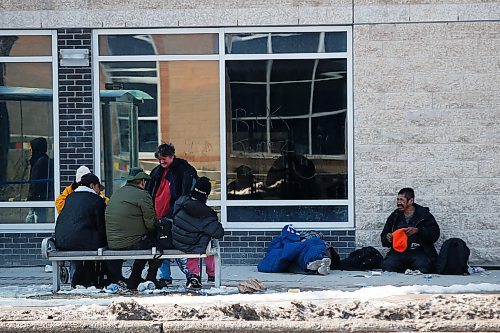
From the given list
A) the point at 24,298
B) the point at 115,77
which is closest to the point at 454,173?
the point at 115,77

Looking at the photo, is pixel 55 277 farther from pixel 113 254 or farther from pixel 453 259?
pixel 453 259

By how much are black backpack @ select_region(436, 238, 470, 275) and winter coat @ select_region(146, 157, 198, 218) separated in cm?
315

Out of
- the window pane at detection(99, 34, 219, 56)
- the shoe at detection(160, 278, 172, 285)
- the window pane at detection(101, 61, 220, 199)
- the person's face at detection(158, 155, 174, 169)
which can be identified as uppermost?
the window pane at detection(99, 34, 219, 56)

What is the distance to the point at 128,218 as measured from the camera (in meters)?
11.2

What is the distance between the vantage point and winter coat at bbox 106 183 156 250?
36.8 feet

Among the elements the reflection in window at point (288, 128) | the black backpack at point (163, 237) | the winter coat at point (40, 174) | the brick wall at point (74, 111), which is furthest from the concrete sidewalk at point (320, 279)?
the brick wall at point (74, 111)

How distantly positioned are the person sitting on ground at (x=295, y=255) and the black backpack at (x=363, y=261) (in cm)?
44

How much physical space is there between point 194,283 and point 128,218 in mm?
1014

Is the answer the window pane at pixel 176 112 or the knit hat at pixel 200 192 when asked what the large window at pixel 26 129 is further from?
the knit hat at pixel 200 192

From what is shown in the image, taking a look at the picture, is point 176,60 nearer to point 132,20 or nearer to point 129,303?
point 132,20

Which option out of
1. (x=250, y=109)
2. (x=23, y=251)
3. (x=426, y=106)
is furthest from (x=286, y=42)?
(x=23, y=251)

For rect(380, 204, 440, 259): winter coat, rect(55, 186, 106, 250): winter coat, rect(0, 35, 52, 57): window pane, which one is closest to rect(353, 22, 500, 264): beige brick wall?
rect(380, 204, 440, 259): winter coat

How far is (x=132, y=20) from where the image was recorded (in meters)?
13.7

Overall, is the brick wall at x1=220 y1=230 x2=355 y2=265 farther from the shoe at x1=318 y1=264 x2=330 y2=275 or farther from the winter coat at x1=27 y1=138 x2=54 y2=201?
the winter coat at x1=27 y1=138 x2=54 y2=201
